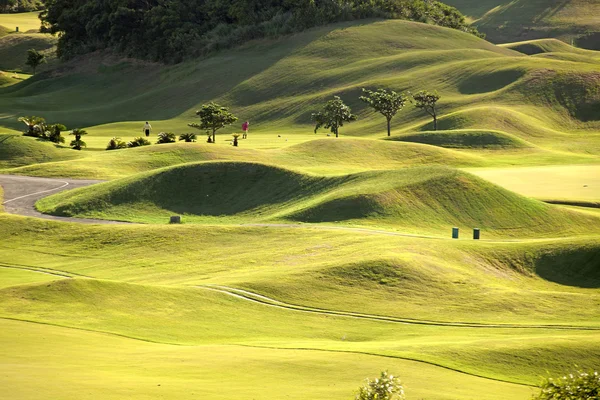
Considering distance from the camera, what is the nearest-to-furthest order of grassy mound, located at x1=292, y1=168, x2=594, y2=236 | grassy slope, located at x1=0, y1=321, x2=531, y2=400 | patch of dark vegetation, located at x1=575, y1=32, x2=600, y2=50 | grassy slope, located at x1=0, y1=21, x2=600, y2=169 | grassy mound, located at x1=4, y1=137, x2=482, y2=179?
1. grassy slope, located at x1=0, y1=321, x2=531, y2=400
2. grassy mound, located at x1=292, y1=168, x2=594, y2=236
3. grassy mound, located at x1=4, y1=137, x2=482, y2=179
4. grassy slope, located at x1=0, y1=21, x2=600, y2=169
5. patch of dark vegetation, located at x1=575, y1=32, x2=600, y2=50

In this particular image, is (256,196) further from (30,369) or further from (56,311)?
(30,369)

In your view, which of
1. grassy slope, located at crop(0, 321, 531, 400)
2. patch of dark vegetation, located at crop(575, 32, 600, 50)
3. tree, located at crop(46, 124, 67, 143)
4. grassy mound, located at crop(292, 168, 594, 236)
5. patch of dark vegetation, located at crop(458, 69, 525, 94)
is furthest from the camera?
patch of dark vegetation, located at crop(575, 32, 600, 50)

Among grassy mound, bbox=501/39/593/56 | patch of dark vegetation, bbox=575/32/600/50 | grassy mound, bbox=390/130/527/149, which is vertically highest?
patch of dark vegetation, bbox=575/32/600/50

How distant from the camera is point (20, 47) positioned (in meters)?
180

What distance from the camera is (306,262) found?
4322 cm

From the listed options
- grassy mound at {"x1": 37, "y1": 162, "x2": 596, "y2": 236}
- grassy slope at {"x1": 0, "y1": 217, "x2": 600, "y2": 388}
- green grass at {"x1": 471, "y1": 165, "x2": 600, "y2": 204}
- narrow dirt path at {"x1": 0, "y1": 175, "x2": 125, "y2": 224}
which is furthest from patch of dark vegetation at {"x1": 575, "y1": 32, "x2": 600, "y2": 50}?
grassy slope at {"x1": 0, "y1": 217, "x2": 600, "y2": 388}

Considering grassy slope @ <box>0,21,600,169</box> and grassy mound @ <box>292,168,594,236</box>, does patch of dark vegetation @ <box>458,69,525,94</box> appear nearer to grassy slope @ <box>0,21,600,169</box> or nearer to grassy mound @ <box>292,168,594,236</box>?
grassy slope @ <box>0,21,600,169</box>

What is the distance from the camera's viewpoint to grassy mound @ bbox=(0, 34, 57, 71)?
17638 cm

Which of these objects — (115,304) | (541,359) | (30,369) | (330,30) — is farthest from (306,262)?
(330,30)

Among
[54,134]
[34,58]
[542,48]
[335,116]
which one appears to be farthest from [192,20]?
[54,134]

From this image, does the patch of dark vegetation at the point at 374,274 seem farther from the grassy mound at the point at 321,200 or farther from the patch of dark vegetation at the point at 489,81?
the patch of dark vegetation at the point at 489,81

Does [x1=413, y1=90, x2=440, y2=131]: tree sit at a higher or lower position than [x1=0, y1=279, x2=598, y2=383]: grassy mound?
higher

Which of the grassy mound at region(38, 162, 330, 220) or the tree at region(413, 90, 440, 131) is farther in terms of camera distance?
the tree at region(413, 90, 440, 131)

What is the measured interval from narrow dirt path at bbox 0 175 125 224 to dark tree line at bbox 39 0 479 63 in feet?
286
